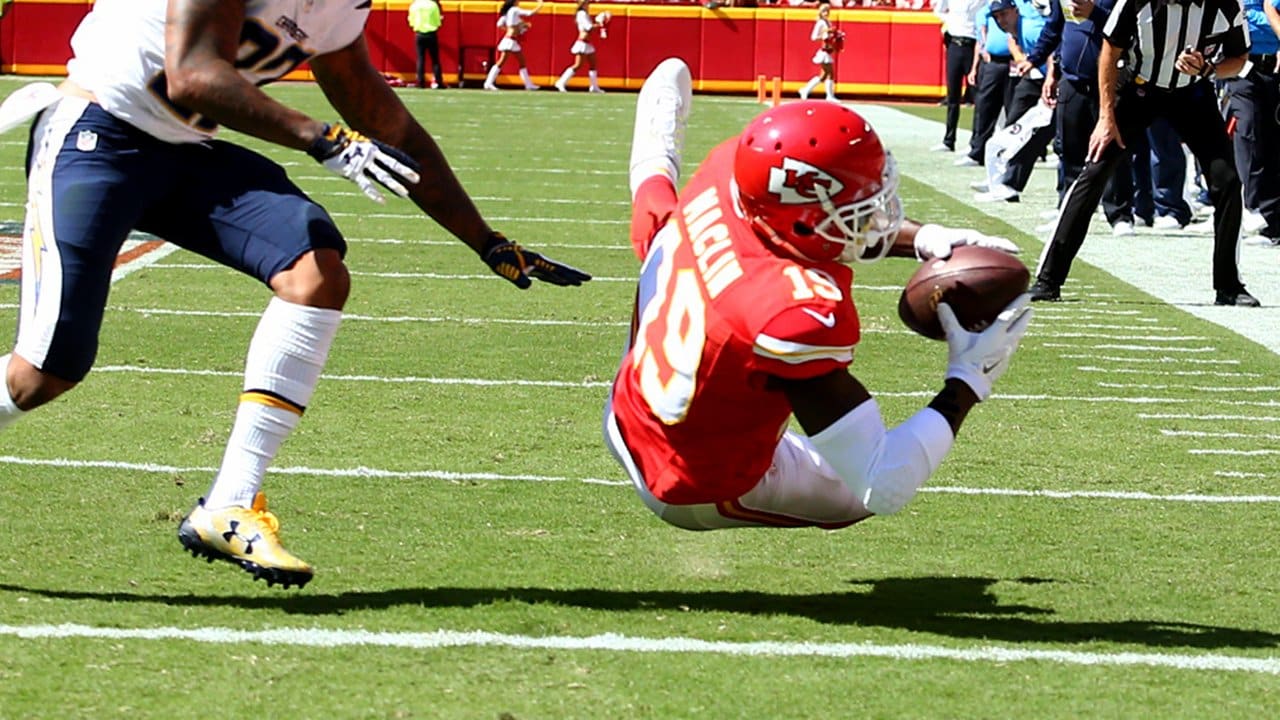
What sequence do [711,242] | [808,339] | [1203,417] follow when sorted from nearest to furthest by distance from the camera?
[808,339] < [711,242] < [1203,417]

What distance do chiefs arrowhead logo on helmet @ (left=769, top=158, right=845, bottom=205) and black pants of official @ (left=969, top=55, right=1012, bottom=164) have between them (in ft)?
41.0

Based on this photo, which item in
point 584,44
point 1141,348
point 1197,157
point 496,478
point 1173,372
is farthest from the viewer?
point 584,44

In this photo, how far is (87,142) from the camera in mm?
4184

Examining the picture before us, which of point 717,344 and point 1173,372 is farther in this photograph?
point 1173,372

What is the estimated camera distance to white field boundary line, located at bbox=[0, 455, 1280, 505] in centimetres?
548

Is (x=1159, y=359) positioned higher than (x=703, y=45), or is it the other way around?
(x=1159, y=359)

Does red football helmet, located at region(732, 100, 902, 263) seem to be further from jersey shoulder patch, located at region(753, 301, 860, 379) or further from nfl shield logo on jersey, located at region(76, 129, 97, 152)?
nfl shield logo on jersey, located at region(76, 129, 97, 152)

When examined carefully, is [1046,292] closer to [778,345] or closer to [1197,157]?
[1197,157]

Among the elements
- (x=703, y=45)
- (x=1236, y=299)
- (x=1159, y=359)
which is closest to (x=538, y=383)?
(x=1159, y=359)

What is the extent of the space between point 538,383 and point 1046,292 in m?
3.26

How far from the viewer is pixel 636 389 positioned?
4.20 meters

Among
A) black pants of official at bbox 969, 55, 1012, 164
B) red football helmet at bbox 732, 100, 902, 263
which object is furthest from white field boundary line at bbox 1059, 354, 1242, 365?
black pants of official at bbox 969, 55, 1012, 164

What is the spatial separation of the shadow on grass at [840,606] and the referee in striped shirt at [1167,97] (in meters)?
4.99

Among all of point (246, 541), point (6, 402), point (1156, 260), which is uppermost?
point (6, 402)
